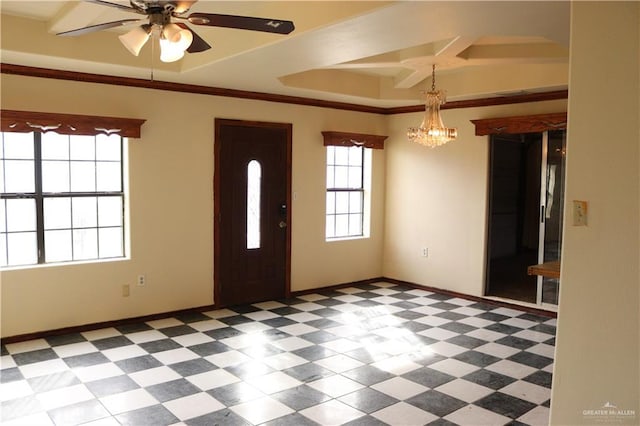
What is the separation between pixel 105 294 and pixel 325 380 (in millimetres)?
2405

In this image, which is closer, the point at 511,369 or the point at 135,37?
the point at 135,37

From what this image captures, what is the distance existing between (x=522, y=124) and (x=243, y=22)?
4076 mm

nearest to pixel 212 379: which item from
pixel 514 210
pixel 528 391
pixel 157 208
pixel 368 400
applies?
pixel 368 400

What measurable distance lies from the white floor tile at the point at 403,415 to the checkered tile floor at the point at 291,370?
0.01m

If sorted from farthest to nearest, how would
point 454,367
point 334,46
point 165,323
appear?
point 165,323, point 454,367, point 334,46

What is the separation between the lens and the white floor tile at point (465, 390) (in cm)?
355

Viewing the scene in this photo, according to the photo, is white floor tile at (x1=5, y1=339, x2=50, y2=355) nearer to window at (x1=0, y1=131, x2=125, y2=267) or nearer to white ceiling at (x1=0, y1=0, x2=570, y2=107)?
window at (x1=0, y1=131, x2=125, y2=267)

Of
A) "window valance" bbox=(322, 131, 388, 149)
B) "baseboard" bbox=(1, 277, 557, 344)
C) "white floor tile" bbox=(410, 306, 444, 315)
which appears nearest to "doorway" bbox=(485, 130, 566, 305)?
"baseboard" bbox=(1, 277, 557, 344)

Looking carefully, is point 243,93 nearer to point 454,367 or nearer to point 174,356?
point 174,356

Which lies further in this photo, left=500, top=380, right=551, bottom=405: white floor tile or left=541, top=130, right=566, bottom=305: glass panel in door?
left=541, top=130, right=566, bottom=305: glass panel in door

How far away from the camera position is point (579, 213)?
2441 millimetres

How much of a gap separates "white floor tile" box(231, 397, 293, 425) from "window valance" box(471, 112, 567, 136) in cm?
396

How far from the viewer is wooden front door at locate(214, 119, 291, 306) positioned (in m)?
5.70

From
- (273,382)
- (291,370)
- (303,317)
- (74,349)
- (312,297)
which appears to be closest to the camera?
(273,382)
